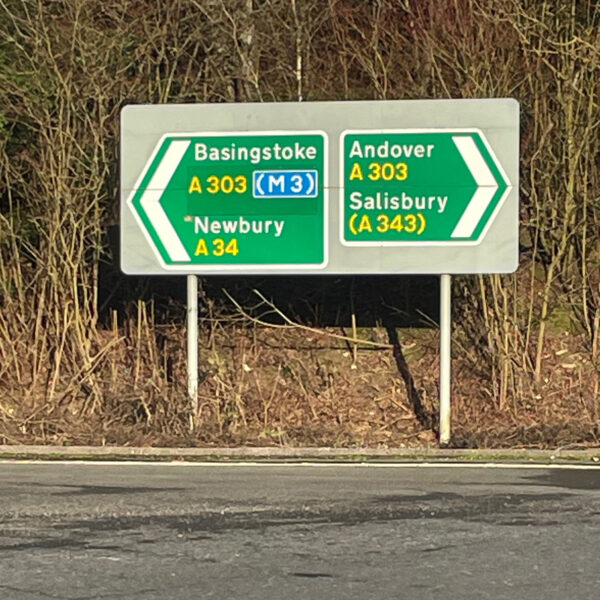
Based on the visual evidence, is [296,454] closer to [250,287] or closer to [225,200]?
[225,200]

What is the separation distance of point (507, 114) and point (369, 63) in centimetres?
253

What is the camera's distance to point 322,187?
432 inches

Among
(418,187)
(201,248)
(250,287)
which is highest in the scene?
(418,187)

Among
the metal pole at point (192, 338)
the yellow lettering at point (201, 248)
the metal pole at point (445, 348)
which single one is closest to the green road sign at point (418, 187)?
the metal pole at point (445, 348)

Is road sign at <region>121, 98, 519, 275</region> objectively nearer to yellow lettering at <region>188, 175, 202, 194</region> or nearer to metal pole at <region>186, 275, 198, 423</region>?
yellow lettering at <region>188, 175, 202, 194</region>

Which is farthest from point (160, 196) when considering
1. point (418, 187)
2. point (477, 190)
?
point (477, 190)

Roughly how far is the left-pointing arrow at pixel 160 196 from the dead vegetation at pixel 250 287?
1.59m

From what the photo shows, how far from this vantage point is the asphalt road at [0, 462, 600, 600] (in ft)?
18.3

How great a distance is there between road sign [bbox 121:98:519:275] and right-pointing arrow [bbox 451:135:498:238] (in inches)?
0.4

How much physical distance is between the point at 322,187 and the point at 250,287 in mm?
3093

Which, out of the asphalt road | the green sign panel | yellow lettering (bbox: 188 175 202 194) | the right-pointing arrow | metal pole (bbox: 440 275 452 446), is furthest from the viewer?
yellow lettering (bbox: 188 175 202 194)

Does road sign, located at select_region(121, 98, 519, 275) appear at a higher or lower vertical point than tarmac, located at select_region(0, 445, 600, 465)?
higher

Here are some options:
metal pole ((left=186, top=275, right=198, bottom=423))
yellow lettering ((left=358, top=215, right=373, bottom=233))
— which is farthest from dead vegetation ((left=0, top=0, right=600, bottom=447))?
yellow lettering ((left=358, top=215, right=373, bottom=233))

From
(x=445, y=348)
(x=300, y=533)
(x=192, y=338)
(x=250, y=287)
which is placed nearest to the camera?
(x=300, y=533)
